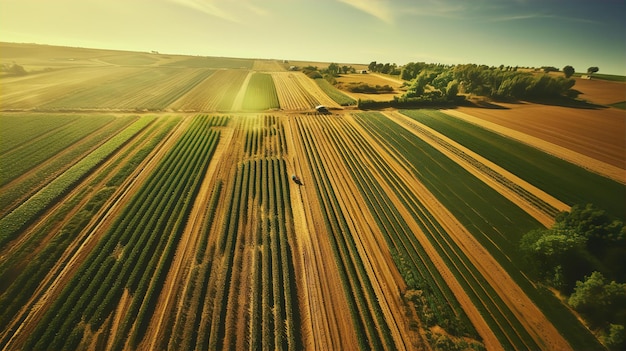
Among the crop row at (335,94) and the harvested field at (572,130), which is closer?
the harvested field at (572,130)

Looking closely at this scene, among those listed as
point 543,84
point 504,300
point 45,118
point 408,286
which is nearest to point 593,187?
point 504,300

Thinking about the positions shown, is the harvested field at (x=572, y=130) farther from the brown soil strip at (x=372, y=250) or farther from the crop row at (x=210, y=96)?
the crop row at (x=210, y=96)

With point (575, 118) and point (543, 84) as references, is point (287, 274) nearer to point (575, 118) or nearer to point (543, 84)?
point (575, 118)

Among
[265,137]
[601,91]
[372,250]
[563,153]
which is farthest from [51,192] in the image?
[601,91]

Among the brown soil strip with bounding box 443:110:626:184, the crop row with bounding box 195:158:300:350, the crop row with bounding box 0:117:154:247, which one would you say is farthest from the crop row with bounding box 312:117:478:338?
→ the crop row with bounding box 0:117:154:247

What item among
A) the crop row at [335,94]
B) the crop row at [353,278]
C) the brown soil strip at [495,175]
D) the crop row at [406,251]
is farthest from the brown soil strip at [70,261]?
the crop row at [335,94]
